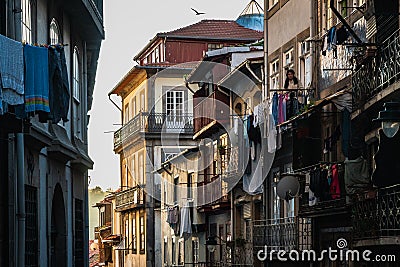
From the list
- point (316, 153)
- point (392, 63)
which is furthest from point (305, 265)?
point (392, 63)

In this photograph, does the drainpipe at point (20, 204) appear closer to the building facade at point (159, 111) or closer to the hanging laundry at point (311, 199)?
the hanging laundry at point (311, 199)

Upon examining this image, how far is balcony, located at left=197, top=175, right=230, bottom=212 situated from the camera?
1761 inches

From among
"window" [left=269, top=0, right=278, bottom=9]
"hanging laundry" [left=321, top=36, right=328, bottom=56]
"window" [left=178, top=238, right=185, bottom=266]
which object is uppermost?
"window" [left=269, top=0, right=278, bottom=9]

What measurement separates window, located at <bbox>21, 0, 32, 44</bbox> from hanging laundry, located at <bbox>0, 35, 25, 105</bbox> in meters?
4.95

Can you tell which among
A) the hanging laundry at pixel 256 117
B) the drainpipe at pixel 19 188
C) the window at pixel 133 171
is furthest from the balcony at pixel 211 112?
the drainpipe at pixel 19 188

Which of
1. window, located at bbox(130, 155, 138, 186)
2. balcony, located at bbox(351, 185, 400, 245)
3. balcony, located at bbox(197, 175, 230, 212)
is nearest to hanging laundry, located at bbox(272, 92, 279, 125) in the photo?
balcony, located at bbox(351, 185, 400, 245)

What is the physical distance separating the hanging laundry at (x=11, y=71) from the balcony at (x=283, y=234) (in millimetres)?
15065

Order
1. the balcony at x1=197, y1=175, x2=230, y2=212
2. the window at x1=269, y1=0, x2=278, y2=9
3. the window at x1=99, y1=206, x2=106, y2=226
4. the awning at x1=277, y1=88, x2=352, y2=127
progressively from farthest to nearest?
1. the window at x1=99, y1=206, x2=106, y2=226
2. the balcony at x1=197, y1=175, x2=230, y2=212
3. the window at x1=269, y1=0, x2=278, y2=9
4. the awning at x1=277, y1=88, x2=352, y2=127

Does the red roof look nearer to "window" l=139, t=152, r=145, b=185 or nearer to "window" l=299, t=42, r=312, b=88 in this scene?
"window" l=139, t=152, r=145, b=185

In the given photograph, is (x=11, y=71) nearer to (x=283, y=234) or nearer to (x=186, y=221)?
(x=283, y=234)

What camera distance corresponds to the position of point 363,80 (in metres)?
22.9

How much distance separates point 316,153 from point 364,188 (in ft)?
20.4

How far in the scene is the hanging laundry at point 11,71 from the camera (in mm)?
16672

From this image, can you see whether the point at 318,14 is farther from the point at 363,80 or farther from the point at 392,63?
the point at 392,63
